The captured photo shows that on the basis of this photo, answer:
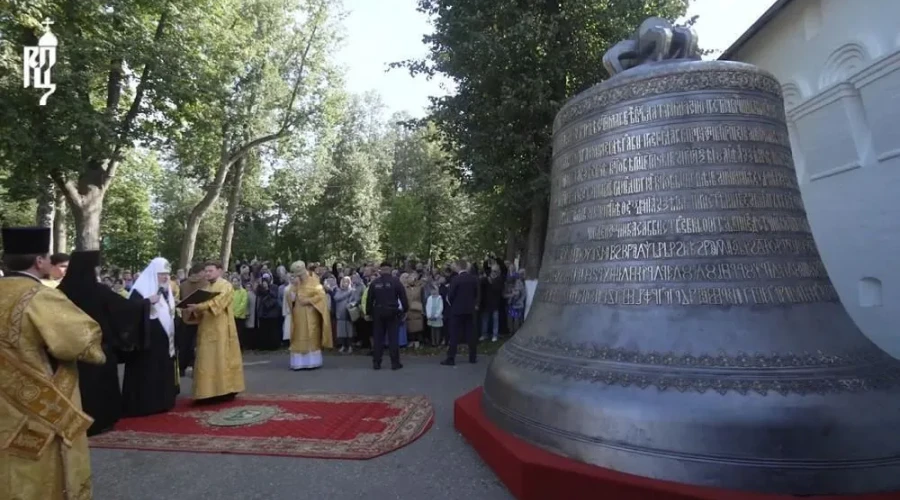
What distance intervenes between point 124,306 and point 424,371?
14.8 feet

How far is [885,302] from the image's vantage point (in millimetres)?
7371

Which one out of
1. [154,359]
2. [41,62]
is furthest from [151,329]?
[41,62]

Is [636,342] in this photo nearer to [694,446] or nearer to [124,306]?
[694,446]

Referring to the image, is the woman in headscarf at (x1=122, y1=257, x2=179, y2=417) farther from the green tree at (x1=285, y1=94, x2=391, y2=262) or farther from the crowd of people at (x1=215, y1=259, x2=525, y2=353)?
the green tree at (x1=285, y1=94, x2=391, y2=262)

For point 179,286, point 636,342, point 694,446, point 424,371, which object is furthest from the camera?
point 179,286

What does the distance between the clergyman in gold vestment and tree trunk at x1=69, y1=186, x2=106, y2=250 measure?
51.2 feet

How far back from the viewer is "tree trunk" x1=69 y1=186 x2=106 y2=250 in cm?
1695

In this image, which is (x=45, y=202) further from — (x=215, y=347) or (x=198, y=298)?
(x=215, y=347)

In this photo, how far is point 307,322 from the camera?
10.1m

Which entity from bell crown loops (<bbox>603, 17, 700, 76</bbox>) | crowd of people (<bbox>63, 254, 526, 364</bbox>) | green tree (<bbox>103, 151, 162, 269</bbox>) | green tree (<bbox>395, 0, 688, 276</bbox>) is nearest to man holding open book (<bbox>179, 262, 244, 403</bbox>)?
crowd of people (<bbox>63, 254, 526, 364</bbox>)

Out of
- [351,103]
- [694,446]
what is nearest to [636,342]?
[694,446]

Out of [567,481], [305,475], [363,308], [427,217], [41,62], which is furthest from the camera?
[427,217]

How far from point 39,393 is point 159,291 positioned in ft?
13.9

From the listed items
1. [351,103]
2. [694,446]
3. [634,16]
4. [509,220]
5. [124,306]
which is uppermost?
[351,103]
